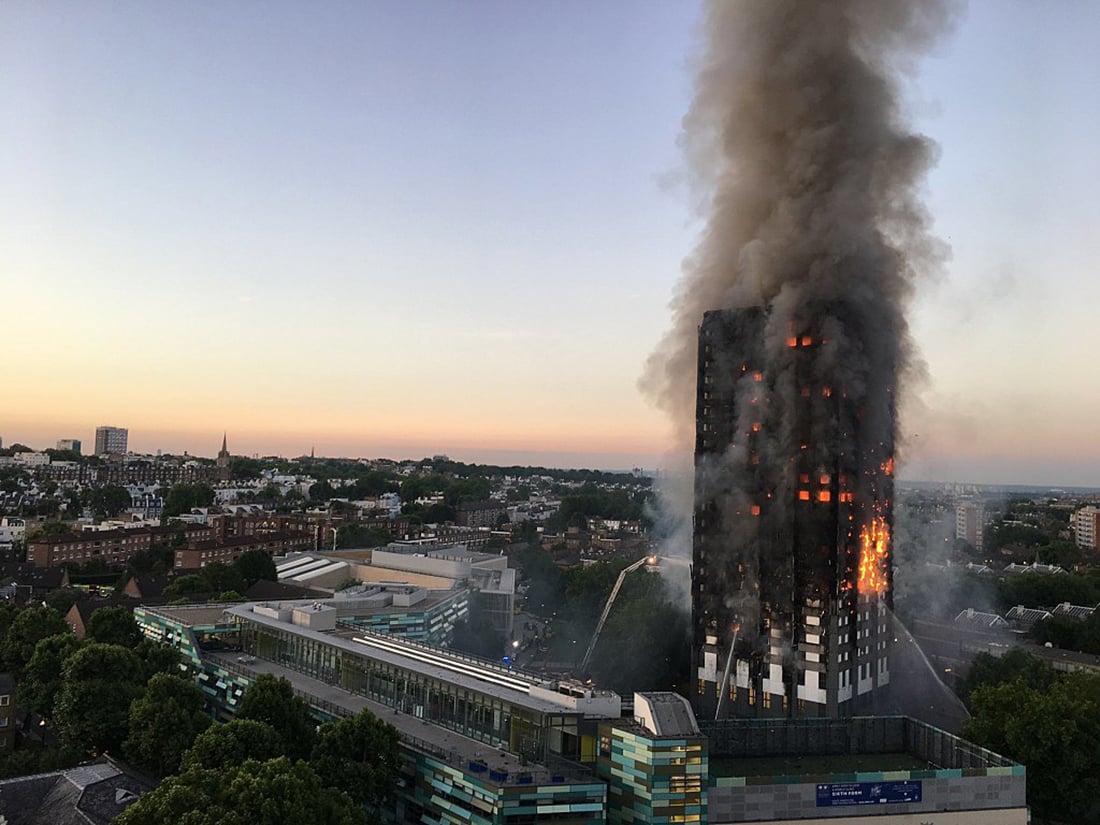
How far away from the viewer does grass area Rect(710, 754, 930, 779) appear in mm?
38269

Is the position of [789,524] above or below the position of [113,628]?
above

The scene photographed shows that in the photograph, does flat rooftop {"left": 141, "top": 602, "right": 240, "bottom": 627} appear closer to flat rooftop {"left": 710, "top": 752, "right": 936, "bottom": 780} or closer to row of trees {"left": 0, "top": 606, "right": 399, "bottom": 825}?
row of trees {"left": 0, "top": 606, "right": 399, "bottom": 825}

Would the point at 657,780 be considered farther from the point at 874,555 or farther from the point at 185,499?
the point at 185,499

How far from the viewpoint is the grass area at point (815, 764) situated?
38.3 m

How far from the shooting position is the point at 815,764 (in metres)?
A: 39.5

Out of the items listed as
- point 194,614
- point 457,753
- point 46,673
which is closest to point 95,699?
point 46,673

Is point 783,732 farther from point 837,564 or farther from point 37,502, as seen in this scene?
point 37,502

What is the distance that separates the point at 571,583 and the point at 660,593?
24.0m

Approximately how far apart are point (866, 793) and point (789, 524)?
2012 centimetres

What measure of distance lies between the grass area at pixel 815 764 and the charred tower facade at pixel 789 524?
25.8ft

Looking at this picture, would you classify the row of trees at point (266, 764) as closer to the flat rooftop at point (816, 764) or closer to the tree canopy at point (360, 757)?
the tree canopy at point (360, 757)

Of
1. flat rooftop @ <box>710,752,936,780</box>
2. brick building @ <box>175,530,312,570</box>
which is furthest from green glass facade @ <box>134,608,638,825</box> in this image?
brick building @ <box>175,530,312,570</box>

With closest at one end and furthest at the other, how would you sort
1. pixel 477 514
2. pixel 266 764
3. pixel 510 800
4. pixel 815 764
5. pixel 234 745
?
1. pixel 266 764
2. pixel 510 800
3. pixel 234 745
4. pixel 815 764
5. pixel 477 514

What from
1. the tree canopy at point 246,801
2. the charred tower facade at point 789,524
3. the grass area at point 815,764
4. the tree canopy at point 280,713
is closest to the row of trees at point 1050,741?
the grass area at point 815,764
